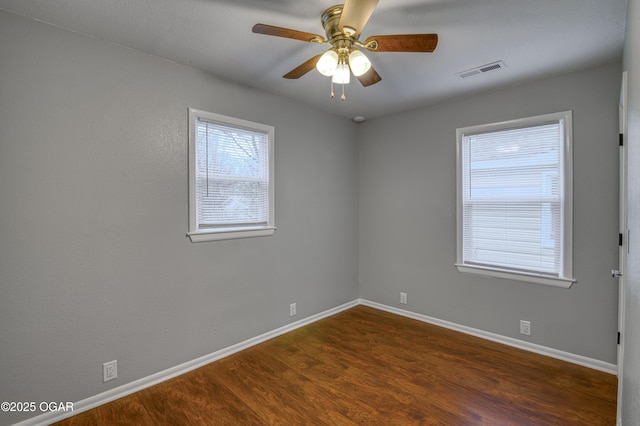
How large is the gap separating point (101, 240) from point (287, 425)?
5.88ft

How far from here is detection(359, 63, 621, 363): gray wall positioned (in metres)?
2.59

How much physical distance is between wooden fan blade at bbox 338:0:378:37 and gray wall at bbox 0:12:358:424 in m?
1.65

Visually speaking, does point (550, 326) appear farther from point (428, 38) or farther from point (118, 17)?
point (118, 17)

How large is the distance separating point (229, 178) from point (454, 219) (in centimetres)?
245

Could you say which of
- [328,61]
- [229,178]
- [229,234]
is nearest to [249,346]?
[229,234]

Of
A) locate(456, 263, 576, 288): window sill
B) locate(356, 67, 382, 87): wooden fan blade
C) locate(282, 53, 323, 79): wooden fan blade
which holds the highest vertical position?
locate(282, 53, 323, 79): wooden fan blade

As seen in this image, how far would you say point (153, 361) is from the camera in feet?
8.04

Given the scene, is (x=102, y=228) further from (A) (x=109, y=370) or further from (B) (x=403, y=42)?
(B) (x=403, y=42)

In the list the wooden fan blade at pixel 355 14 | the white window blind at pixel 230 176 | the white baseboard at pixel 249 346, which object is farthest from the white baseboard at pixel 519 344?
the wooden fan blade at pixel 355 14

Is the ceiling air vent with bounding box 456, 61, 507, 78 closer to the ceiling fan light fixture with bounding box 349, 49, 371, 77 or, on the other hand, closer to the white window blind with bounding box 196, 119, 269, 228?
the ceiling fan light fixture with bounding box 349, 49, 371, 77

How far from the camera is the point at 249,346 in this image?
3.09 meters

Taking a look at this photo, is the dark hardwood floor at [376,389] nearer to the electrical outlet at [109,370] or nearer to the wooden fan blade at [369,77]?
the electrical outlet at [109,370]

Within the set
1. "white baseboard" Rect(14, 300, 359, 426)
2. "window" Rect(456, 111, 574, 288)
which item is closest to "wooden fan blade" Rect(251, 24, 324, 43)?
"window" Rect(456, 111, 574, 288)

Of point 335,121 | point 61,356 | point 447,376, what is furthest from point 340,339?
point 335,121
